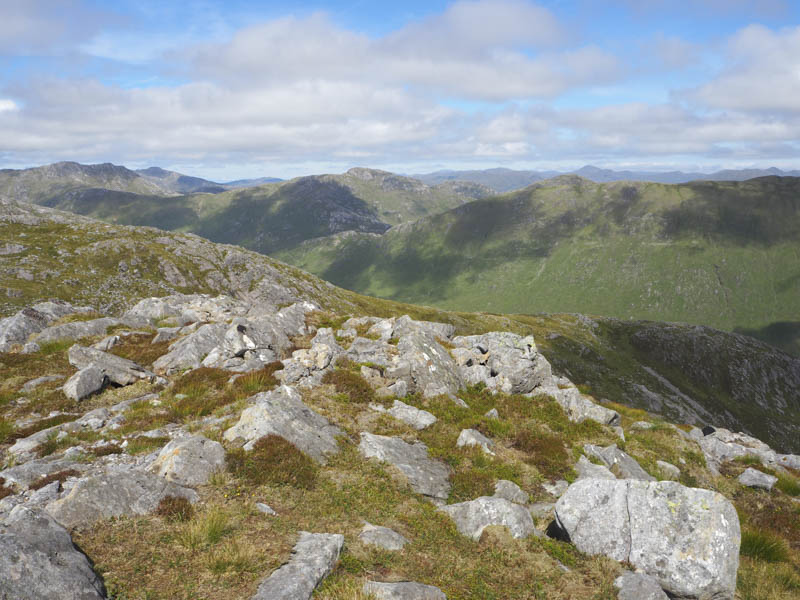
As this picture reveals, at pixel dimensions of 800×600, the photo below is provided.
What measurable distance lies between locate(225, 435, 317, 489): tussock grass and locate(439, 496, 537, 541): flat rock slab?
531cm

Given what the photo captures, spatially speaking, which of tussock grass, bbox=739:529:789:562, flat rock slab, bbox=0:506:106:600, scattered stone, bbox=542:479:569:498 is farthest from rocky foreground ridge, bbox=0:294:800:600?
tussock grass, bbox=739:529:789:562

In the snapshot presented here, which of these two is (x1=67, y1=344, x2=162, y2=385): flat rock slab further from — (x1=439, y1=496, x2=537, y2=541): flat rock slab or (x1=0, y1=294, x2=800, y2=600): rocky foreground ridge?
(x1=439, y1=496, x2=537, y2=541): flat rock slab

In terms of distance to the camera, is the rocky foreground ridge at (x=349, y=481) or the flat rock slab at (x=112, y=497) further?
the flat rock slab at (x=112, y=497)

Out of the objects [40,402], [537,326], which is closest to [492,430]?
[40,402]

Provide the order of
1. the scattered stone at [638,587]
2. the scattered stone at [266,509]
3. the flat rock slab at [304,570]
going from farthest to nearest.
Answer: the scattered stone at [266,509] → the scattered stone at [638,587] → the flat rock slab at [304,570]

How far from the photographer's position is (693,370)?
535 feet

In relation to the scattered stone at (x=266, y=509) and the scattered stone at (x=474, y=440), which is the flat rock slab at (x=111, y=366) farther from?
the scattered stone at (x=474, y=440)

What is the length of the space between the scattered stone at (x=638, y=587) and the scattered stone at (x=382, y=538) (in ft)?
18.9

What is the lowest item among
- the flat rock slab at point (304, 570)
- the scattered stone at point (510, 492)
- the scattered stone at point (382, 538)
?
the scattered stone at point (510, 492)

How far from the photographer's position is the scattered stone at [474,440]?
1875cm

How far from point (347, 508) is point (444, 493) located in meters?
4.30

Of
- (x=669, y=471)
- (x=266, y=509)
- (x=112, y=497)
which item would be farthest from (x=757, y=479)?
(x=112, y=497)

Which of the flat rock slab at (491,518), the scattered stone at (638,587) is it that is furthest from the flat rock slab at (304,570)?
the scattered stone at (638,587)

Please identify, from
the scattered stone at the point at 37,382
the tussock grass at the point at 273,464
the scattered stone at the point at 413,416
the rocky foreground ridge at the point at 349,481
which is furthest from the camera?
the scattered stone at the point at 37,382
